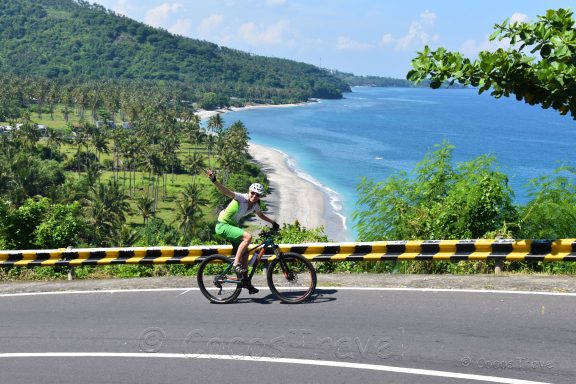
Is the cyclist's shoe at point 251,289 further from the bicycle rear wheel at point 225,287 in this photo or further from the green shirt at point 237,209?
the green shirt at point 237,209

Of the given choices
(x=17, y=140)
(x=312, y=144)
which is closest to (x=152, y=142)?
(x=17, y=140)

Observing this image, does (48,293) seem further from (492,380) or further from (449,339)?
(492,380)

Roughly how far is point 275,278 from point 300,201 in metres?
83.1

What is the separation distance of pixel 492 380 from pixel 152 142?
130317mm

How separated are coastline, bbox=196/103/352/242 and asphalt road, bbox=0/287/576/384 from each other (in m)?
60.7

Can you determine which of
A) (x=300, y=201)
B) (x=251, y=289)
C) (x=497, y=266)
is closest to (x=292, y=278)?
(x=251, y=289)

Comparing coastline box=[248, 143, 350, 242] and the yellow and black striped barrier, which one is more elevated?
the yellow and black striped barrier

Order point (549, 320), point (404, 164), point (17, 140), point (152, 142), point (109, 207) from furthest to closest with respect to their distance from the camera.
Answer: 1. point (152, 142)
2. point (404, 164)
3. point (17, 140)
4. point (109, 207)
5. point (549, 320)

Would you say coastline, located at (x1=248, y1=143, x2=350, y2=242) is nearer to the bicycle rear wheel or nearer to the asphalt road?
the bicycle rear wheel

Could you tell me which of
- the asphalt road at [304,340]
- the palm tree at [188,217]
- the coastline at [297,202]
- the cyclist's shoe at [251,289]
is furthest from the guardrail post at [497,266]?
the palm tree at [188,217]

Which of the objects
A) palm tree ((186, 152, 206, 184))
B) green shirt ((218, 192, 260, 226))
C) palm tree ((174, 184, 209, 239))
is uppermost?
green shirt ((218, 192, 260, 226))

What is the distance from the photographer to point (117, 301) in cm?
1066

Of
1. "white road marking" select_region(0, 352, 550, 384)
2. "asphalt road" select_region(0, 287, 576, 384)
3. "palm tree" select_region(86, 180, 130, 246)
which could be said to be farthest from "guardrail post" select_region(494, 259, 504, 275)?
"palm tree" select_region(86, 180, 130, 246)

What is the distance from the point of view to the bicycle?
9695mm
